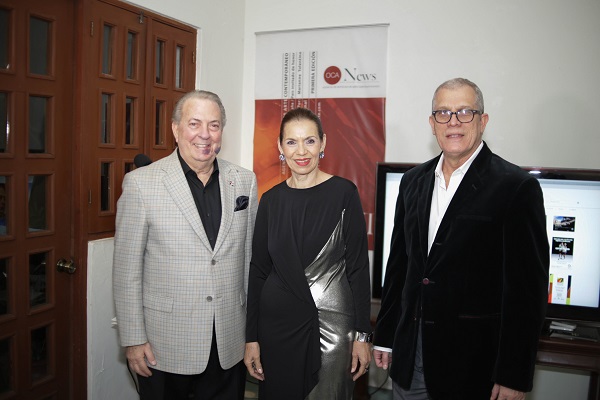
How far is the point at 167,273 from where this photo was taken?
6.03ft

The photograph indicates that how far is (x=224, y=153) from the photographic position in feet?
11.2

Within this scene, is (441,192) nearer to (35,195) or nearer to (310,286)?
(310,286)

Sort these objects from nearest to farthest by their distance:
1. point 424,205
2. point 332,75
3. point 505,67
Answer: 1. point 424,205
2. point 505,67
3. point 332,75

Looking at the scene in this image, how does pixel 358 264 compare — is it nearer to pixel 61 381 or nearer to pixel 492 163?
pixel 492 163

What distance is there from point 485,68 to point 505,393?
6.33 feet

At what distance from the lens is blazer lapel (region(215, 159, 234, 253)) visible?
1.91 metres

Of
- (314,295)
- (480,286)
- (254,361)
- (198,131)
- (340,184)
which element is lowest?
(254,361)

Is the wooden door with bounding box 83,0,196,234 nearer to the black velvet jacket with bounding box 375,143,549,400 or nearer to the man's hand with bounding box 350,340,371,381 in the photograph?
the man's hand with bounding box 350,340,371,381

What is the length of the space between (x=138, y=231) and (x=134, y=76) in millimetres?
1161

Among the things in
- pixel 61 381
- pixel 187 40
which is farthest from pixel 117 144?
pixel 61 381

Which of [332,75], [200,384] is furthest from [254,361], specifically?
[332,75]

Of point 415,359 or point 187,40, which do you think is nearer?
point 415,359

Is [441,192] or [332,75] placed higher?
[332,75]

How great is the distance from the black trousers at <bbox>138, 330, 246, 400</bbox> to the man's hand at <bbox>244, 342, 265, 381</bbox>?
0.33 feet
